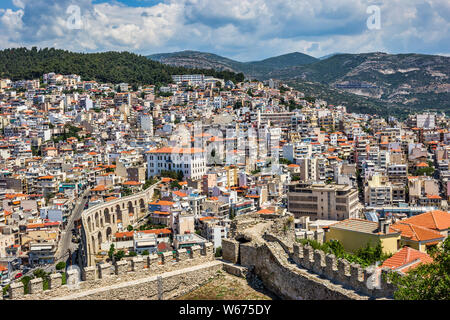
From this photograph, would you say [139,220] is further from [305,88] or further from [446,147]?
[305,88]

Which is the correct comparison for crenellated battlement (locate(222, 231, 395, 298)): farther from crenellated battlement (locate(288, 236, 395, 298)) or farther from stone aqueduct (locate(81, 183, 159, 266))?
stone aqueduct (locate(81, 183, 159, 266))

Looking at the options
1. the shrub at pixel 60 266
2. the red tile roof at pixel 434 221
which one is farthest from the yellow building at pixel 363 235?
the shrub at pixel 60 266

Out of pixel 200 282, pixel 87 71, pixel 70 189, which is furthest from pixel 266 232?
pixel 87 71

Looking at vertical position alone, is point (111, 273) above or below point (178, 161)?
above

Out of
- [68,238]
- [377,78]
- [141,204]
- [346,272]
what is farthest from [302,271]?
[377,78]

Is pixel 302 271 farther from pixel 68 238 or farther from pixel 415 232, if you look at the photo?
pixel 68 238

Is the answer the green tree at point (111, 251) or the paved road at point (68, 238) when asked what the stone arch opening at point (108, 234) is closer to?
the paved road at point (68, 238)
